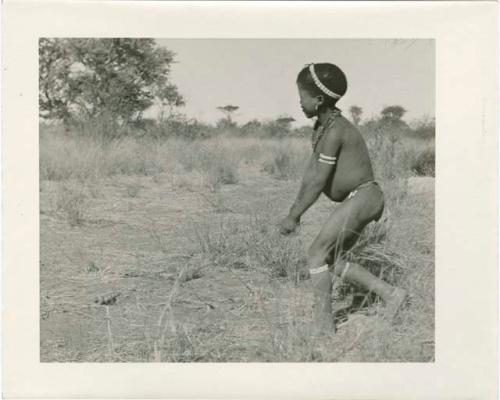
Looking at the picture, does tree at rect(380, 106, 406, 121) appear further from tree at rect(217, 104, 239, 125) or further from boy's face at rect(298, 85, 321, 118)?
tree at rect(217, 104, 239, 125)

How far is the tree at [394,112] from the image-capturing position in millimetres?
4957

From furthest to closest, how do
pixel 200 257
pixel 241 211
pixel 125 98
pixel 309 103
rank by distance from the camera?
pixel 125 98, pixel 241 211, pixel 200 257, pixel 309 103

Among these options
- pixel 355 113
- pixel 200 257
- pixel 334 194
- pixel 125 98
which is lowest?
pixel 200 257

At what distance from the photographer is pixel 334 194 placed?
14.6ft

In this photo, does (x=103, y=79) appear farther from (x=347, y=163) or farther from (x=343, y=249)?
(x=343, y=249)

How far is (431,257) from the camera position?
4.77 meters

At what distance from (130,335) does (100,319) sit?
0.26m

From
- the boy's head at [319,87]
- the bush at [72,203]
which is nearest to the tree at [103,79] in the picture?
the bush at [72,203]

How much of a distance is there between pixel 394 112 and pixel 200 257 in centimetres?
175

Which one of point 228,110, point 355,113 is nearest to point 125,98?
point 228,110

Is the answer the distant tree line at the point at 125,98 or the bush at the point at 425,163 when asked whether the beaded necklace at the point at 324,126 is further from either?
the bush at the point at 425,163

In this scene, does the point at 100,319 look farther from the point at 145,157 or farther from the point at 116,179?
the point at 145,157

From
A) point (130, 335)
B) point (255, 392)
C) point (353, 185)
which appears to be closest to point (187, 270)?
point (130, 335)

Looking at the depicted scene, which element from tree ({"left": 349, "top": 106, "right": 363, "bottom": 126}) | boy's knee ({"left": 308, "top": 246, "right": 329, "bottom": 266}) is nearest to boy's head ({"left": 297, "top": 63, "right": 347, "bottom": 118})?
tree ({"left": 349, "top": 106, "right": 363, "bottom": 126})
